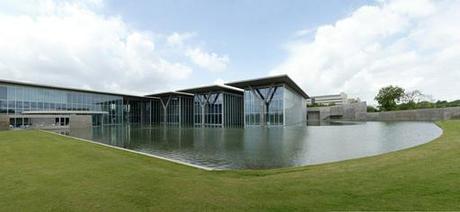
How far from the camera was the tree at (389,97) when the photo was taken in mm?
71875

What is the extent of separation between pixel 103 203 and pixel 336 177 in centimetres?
523

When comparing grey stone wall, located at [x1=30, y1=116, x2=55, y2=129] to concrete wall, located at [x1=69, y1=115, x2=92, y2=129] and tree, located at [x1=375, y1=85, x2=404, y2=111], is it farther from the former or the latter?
tree, located at [x1=375, y1=85, x2=404, y2=111]

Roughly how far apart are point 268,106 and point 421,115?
4093 cm

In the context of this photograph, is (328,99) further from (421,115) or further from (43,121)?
(43,121)

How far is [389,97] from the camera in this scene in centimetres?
7294

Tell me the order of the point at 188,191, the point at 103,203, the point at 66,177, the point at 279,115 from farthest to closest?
the point at 279,115
the point at 66,177
the point at 188,191
the point at 103,203

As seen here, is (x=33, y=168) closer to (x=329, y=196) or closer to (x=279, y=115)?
(x=329, y=196)

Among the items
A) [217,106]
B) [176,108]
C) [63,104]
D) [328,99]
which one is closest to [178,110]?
[176,108]

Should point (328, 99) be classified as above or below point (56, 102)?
above

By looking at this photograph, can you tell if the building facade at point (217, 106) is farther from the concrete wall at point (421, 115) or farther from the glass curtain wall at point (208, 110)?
the concrete wall at point (421, 115)

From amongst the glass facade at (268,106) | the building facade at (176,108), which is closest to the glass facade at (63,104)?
the building facade at (176,108)

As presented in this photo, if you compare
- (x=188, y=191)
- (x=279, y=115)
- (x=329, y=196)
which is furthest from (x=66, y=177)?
(x=279, y=115)

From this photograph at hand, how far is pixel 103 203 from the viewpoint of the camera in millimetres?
4695

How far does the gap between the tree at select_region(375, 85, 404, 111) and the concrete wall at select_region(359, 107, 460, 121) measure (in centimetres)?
700
